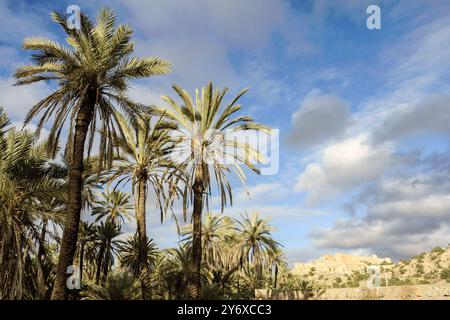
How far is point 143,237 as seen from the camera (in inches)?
935

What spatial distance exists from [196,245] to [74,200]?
7805 mm

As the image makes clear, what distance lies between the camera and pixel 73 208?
15.5 metres

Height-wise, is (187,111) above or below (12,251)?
above

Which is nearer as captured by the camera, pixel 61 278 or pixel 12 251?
pixel 61 278

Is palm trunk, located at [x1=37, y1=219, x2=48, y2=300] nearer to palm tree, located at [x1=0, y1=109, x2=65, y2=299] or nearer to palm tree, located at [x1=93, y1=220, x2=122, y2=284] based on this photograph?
palm tree, located at [x1=0, y1=109, x2=65, y2=299]

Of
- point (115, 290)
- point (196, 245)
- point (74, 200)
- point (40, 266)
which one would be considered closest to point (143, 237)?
point (196, 245)

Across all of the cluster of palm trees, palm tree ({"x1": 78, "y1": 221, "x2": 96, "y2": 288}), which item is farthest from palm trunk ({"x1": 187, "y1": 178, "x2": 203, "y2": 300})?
palm tree ({"x1": 78, "y1": 221, "x2": 96, "y2": 288})

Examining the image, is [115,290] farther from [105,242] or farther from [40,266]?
[105,242]

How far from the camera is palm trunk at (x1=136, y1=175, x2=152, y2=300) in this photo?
22.5 meters

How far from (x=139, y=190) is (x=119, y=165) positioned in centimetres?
→ 192

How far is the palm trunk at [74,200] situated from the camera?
48.0 feet

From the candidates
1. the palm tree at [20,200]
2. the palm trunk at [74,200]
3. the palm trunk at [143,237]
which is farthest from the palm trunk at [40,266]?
the palm trunk at [74,200]

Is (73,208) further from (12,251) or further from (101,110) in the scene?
(12,251)
